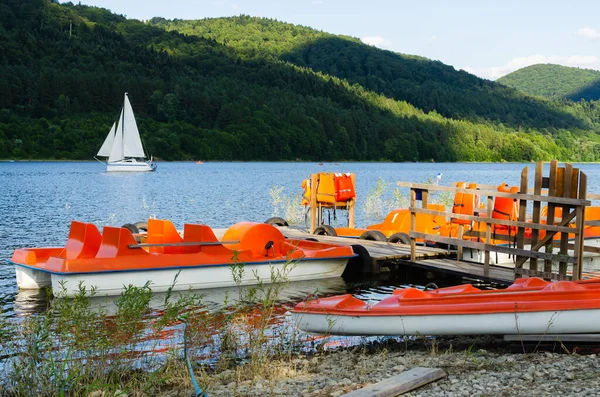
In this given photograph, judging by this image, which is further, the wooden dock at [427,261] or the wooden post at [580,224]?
the wooden dock at [427,261]

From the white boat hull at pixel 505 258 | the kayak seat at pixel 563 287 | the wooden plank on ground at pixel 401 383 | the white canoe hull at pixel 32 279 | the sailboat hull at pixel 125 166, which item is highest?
the kayak seat at pixel 563 287

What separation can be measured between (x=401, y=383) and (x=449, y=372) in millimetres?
1002

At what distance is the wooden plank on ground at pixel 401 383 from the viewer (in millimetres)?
6648

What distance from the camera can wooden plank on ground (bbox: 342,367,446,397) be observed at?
6648mm

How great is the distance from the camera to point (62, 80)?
141m

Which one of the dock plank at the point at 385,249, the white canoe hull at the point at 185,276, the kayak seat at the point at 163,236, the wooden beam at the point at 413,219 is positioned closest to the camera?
the white canoe hull at the point at 185,276

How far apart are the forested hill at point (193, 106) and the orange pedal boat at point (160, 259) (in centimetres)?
11180

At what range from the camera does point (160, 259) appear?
1395 cm

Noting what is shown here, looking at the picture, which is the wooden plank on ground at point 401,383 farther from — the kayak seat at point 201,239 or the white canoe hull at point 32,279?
the white canoe hull at point 32,279

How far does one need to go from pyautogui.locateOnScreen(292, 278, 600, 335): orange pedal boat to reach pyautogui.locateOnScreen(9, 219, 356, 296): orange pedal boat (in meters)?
3.45

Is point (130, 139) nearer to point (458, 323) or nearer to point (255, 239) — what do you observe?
point (255, 239)

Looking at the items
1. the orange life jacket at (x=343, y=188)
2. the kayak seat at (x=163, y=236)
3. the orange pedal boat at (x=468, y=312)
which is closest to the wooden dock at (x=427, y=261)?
the orange life jacket at (x=343, y=188)

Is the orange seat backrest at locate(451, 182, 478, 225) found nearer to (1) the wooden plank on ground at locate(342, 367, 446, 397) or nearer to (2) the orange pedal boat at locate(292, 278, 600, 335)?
(2) the orange pedal boat at locate(292, 278, 600, 335)

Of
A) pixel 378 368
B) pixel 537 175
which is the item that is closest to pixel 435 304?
pixel 378 368
